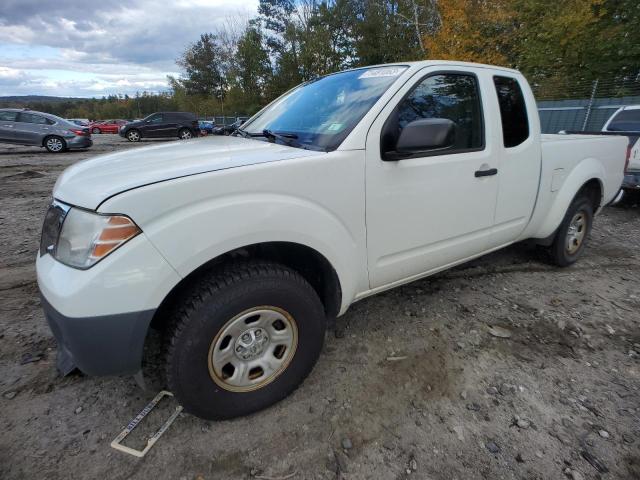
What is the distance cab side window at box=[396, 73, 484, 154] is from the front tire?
4.10 ft

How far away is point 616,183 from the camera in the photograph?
3951mm

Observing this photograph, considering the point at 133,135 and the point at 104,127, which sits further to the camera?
the point at 104,127

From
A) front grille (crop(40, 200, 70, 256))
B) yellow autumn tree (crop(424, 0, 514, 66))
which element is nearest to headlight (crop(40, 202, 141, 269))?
front grille (crop(40, 200, 70, 256))

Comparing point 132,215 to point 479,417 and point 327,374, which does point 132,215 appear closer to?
point 327,374

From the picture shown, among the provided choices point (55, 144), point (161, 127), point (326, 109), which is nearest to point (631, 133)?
point (326, 109)

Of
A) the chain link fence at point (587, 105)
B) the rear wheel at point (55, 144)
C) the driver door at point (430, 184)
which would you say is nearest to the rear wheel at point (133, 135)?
the rear wheel at point (55, 144)

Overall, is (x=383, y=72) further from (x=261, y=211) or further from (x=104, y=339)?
(x=104, y=339)

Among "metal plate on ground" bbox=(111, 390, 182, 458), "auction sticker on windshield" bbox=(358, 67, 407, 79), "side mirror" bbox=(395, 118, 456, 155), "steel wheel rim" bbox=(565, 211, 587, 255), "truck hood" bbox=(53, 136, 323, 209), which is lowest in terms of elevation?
"metal plate on ground" bbox=(111, 390, 182, 458)

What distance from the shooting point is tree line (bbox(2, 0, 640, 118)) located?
14570mm

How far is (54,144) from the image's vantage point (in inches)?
560

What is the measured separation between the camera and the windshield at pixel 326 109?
6.88 ft

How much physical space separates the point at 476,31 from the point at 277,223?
18573 millimetres

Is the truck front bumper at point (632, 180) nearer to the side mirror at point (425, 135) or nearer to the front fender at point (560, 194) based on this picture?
the front fender at point (560, 194)

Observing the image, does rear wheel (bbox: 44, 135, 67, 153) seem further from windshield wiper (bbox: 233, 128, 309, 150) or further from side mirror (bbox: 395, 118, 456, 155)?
side mirror (bbox: 395, 118, 456, 155)
